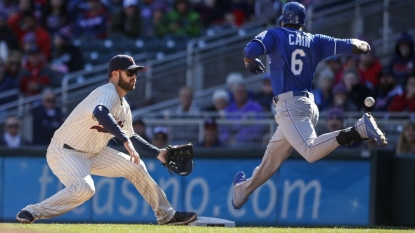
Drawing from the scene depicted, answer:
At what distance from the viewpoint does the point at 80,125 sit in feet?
27.7

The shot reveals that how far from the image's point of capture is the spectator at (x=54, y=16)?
710 inches

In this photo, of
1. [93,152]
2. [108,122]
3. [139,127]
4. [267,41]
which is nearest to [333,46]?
[267,41]

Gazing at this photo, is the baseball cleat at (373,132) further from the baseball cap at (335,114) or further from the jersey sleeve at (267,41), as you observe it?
the baseball cap at (335,114)

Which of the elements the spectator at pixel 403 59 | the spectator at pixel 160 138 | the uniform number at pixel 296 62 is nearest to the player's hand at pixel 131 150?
the uniform number at pixel 296 62

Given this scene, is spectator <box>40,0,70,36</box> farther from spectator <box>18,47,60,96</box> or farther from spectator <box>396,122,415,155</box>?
spectator <box>396,122,415,155</box>

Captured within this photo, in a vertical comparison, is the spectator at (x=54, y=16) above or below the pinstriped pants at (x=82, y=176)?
above

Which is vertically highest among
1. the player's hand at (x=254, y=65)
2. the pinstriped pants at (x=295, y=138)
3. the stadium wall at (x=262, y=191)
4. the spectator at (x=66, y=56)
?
the spectator at (x=66, y=56)

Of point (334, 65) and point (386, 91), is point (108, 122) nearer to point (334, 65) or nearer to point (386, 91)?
point (386, 91)

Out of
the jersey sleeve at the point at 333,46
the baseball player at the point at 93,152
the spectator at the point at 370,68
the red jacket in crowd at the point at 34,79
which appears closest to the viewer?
the baseball player at the point at 93,152

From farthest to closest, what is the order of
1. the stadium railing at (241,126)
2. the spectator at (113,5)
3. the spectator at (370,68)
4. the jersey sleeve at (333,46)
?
the spectator at (113,5)
the spectator at (370,68)
the stadium railing at (241,126)
the jersey sleeve at (333,46)

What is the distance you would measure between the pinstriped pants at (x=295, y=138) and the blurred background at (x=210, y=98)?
2.48 meters

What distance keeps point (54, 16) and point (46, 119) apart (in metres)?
4.35

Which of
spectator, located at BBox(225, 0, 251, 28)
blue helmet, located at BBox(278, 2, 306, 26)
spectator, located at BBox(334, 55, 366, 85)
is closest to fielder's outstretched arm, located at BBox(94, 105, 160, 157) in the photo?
blue helmet, located at BBox(278, 2, 306, 26)

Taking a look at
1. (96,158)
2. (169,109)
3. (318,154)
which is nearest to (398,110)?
(169,109)
